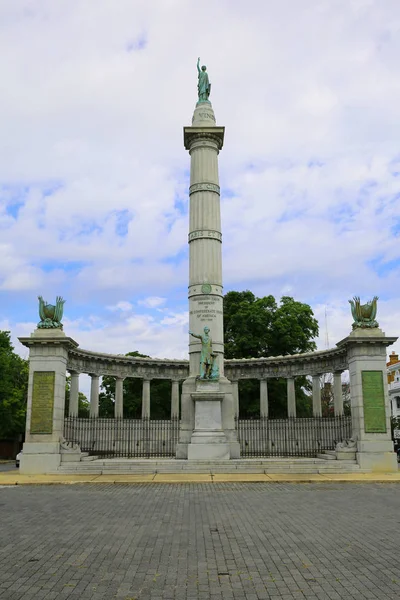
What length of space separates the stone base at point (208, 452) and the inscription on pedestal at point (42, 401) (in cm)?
669

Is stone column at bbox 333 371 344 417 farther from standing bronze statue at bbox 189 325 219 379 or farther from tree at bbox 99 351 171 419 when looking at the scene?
tree at bbox 99 351 171 419

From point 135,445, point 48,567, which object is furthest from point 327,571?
point 135,445

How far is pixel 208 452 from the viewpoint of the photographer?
25.4 metres

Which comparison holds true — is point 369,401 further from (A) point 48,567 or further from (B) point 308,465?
(A) point 48,567

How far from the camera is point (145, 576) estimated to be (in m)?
7.53

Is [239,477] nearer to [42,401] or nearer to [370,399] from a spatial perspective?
[370,399]

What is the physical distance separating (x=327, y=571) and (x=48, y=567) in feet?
13.4

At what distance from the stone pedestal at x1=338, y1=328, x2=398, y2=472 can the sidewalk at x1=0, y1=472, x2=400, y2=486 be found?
86.4 inches

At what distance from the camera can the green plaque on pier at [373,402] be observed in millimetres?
25531

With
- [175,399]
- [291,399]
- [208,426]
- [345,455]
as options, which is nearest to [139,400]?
[175,399]

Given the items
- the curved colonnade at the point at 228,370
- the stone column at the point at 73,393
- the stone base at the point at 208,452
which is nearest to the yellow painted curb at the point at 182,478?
the stone base at the point at 208,452

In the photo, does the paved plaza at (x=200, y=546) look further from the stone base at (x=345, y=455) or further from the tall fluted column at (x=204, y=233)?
the tall fluted column at (x=204, y=233)

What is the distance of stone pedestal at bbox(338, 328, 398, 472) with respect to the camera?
2498 cm

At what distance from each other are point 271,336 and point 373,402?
22199 millimetres
